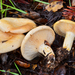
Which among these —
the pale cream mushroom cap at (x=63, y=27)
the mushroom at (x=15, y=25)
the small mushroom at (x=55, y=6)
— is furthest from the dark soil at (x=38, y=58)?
the mushroom at (x=15, y=25)

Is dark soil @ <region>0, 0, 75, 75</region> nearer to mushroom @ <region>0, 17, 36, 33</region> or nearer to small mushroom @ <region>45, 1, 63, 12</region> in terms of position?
small mushroom @ <region>45, 1, 63, 12</region>

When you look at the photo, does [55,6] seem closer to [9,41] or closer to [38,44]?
[38,44]

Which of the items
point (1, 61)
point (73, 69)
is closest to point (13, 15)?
point (1, 61)

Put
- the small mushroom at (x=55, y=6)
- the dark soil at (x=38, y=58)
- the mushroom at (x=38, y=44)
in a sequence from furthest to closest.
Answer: the small mushroom at (x=55, y=6), the dark soil at (x=38, y=58), the mushroom at (x=38, y=44)

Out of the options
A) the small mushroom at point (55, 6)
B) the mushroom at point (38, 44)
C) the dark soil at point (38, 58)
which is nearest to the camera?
the mushroom at point (38, 44)

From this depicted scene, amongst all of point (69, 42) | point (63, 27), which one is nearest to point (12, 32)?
point (63, 27)

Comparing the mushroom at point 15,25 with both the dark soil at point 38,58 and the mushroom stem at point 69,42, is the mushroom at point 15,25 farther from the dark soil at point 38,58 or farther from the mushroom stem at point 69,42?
the mushroom stem at point 69,42

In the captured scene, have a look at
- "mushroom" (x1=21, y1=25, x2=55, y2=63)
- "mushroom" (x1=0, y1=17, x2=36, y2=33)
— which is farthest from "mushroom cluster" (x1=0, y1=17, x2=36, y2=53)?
"mushroom" (x1=21, y1=25, x2=55, y2=63)

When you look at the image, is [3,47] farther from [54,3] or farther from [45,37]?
[54,3]
